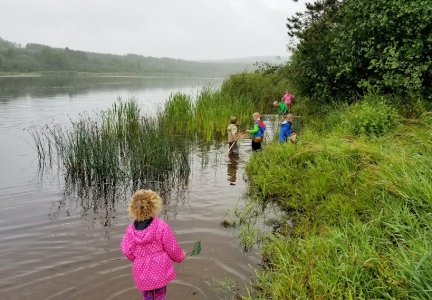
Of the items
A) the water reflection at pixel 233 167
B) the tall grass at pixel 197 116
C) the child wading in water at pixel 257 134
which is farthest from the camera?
the tall grass at pixel 197 116

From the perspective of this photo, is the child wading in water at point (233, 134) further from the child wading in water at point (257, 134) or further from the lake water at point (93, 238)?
the lake water at point (93, 238)

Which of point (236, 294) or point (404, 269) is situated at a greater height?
point (404, 269)

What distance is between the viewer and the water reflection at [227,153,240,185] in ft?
28.5

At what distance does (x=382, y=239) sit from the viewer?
12.4 feet

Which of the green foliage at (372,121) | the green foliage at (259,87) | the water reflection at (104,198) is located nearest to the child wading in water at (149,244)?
the water reflection at (104,198)

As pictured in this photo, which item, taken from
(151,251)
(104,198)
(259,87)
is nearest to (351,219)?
(151,251)

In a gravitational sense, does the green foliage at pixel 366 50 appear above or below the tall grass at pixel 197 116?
above

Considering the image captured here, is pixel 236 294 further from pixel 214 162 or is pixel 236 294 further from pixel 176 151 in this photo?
pixel 214 162

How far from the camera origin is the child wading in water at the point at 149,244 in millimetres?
3193

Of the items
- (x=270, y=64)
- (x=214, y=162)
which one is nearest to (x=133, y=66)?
(x=270, y=64)

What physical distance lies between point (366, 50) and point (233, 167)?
16.4ft

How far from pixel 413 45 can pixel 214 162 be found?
244 inches

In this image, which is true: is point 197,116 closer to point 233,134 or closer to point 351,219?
point 233,134

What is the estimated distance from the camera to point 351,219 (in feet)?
15.5
